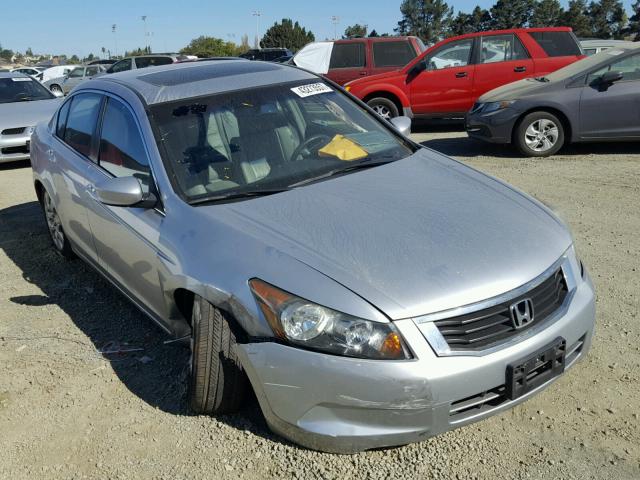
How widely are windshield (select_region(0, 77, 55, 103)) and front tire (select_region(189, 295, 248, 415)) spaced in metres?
9.68

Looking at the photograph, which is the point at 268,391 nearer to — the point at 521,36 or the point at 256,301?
the point at 256,301

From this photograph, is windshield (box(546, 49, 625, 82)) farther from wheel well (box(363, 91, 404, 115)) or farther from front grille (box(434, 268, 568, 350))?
front grille (box(434, 268, 568, 350))

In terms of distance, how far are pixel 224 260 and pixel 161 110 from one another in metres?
1.27

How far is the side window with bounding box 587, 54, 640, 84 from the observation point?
316 inches

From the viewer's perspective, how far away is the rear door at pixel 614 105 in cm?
789

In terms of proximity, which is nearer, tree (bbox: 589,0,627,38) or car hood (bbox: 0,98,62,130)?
car hood (bbox: 0,98,62,130)

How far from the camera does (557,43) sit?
35.4ft

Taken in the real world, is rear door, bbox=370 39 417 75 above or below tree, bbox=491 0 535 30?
below

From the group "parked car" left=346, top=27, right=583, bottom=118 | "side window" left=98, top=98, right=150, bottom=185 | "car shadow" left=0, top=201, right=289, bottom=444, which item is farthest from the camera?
"parked car" left=346, top=27, right=583, bottom=118

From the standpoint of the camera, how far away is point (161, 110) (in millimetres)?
3645

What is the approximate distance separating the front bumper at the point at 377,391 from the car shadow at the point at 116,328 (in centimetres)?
45

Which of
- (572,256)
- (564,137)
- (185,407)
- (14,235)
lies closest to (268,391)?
(185,407)

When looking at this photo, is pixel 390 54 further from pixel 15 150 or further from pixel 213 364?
pixel 213 364

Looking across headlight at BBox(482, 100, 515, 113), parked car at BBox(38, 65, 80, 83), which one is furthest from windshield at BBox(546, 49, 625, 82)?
parked car at BBox(38, 65, 80, 83)
